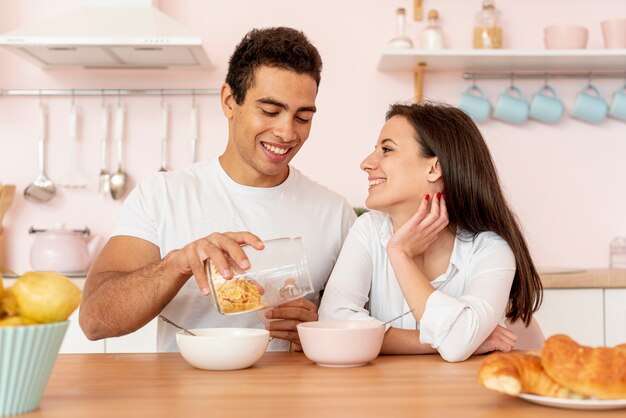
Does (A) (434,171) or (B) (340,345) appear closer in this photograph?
(B) (340,345)

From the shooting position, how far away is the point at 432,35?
2.82m

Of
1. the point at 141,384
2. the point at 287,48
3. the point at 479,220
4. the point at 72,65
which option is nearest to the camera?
the point at 141,384

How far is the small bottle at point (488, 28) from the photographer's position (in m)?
2.83

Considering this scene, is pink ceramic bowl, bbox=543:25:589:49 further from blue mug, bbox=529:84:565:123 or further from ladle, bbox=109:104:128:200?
ladle, bbox=109:104:128:200

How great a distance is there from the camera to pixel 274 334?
1442 mm

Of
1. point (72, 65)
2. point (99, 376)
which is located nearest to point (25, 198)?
point (72, 65)

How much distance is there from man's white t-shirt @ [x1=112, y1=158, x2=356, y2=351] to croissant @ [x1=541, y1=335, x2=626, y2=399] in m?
0.91

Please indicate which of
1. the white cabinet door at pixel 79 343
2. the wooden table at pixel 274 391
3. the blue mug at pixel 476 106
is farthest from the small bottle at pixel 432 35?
the wooden table at pixel 274 391

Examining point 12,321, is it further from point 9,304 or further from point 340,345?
point 340,345

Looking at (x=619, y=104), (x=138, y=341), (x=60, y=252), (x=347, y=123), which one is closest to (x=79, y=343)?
(x=138, y=341)

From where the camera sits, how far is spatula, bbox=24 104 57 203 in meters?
2.92

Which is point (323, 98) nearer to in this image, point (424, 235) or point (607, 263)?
point (607, 263)

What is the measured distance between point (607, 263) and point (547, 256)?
237mm

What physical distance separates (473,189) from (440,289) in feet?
0.70
